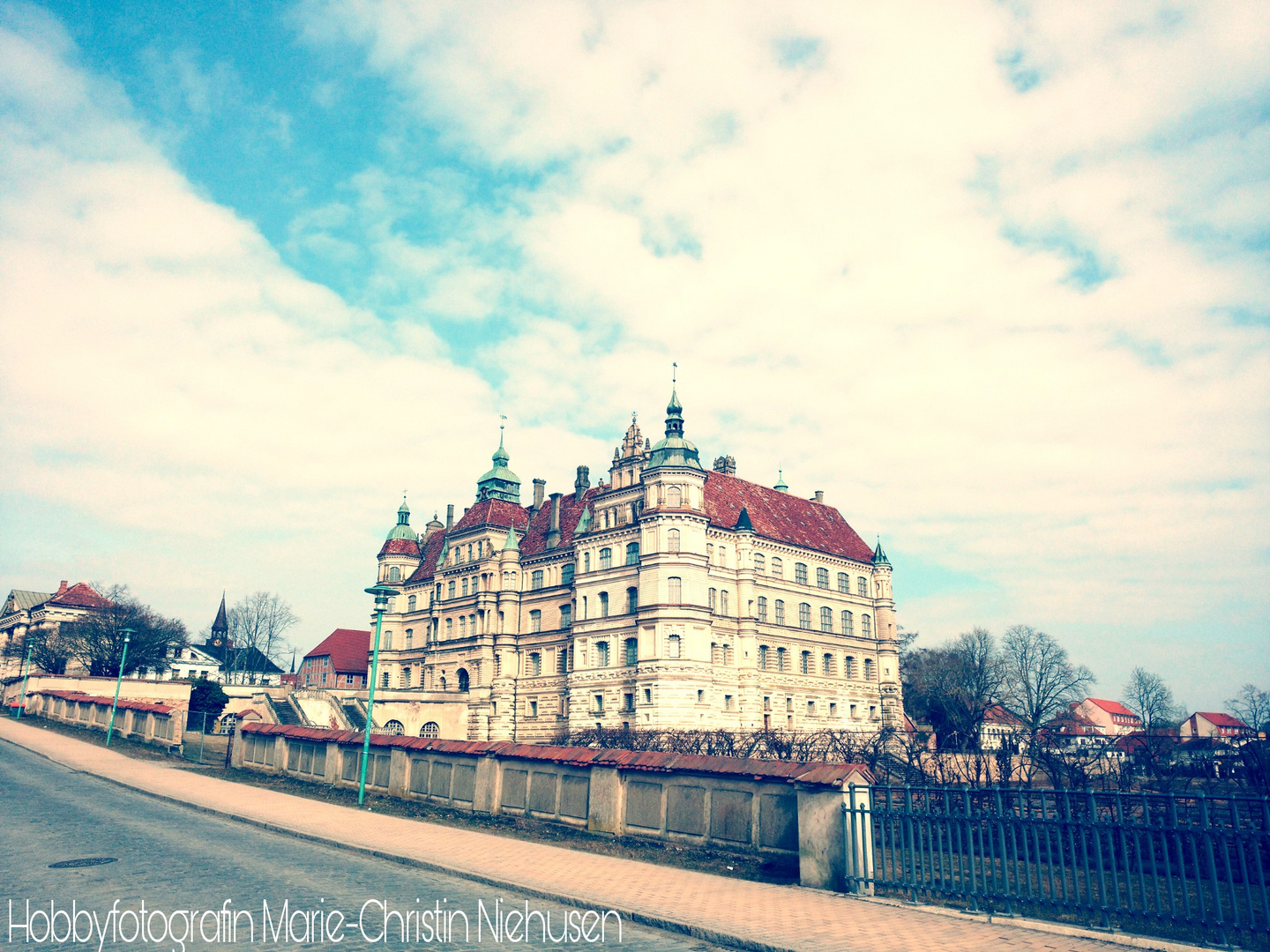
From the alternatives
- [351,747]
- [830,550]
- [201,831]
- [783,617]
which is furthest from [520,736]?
[201,831]

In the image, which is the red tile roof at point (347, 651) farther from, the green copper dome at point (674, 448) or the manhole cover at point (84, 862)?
the manhole cover at point (84, 862)

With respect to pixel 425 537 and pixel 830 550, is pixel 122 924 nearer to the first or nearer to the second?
pixel 830 550

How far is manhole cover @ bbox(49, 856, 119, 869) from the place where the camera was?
39.5ft

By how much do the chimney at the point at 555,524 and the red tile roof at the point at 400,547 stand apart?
18634 millimetres

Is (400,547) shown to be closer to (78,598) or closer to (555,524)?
(555,524)

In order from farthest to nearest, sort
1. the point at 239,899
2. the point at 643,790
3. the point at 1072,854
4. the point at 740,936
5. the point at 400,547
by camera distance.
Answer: the point at 400,547 → the point at 643,790 → the point at 239,899 → the point at 1072,854 → the point at 740,936

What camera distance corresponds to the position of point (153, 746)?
34750 millimetres

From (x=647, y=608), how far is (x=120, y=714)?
29.0 meters

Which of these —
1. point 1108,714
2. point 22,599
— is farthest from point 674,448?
point 1108,714

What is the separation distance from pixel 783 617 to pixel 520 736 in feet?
71.9

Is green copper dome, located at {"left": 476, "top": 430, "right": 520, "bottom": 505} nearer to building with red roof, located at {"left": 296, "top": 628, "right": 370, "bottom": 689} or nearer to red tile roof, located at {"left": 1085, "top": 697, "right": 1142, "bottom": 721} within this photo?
building with red roof, located at {"left": 296, "top": 628, "right": 370, "bottom": 689}

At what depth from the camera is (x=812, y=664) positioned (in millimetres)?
64875

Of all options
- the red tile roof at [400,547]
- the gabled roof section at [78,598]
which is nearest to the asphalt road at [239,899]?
the red tile roof at [400,547]

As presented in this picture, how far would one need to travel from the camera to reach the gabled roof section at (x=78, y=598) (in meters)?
94.7
